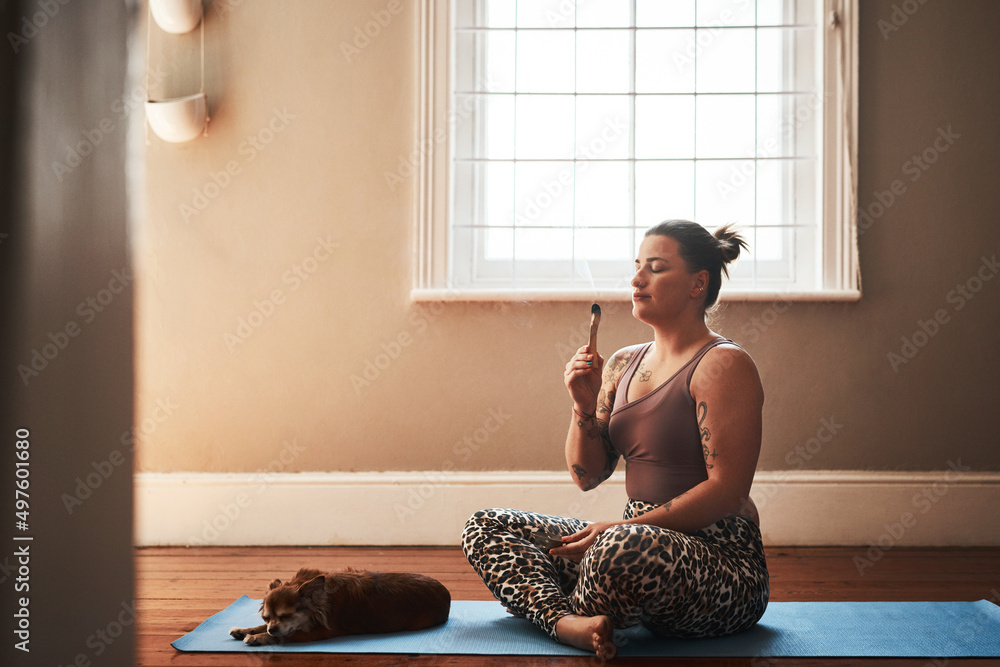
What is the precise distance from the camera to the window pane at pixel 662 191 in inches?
118

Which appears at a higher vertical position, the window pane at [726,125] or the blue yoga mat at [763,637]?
the window pane at [726,125]

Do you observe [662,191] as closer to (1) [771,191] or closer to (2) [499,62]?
(1) [771,191]

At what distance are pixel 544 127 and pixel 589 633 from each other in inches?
81.2

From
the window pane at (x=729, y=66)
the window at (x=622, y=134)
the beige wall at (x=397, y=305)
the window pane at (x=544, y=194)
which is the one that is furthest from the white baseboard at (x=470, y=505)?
the window pane at (x=729, y=66)

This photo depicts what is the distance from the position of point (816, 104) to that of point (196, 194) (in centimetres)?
246

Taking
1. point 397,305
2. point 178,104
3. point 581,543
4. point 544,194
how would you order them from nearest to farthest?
point 581,543, point 178,104, point 397,305, point 544,194

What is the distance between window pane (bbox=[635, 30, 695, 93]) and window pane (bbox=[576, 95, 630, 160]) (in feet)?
0.42

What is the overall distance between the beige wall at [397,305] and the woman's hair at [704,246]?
43.7 inches

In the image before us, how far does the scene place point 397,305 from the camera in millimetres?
2908

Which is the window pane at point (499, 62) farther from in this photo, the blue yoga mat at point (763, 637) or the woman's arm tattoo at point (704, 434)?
the blue yoga mat at point (763, 637)

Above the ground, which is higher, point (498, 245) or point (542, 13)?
point (542, 13)

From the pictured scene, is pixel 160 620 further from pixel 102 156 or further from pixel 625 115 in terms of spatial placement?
pixel 625 115

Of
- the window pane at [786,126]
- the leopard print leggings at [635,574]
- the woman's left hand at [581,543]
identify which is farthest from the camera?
the window pane at [786,126]

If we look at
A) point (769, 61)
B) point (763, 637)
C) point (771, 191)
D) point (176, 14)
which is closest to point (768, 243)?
point (771, 191)
